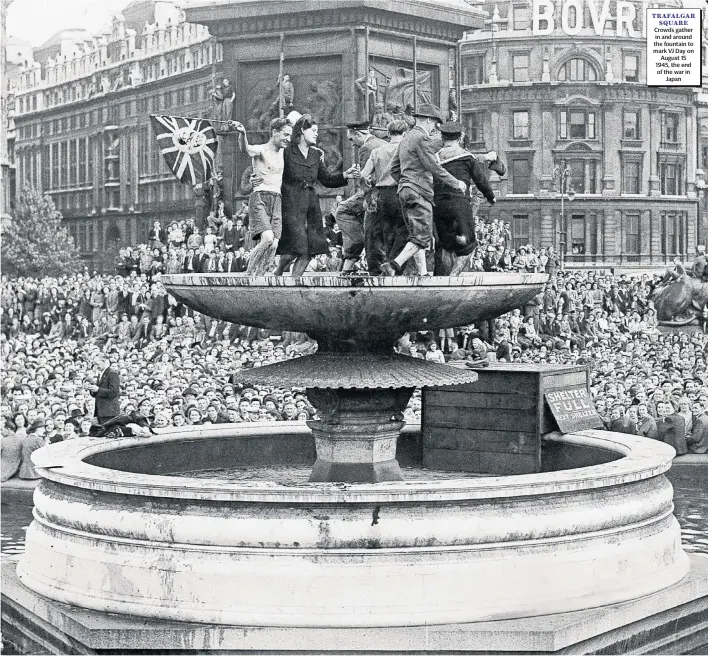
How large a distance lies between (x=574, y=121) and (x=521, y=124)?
2.74m

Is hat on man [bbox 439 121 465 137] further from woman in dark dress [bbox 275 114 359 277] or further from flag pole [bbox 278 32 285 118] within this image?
flag pole [bbox 278 32 285 118]

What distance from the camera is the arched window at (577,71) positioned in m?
83.2

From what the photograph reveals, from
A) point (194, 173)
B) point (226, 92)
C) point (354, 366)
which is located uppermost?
point (226, 92)

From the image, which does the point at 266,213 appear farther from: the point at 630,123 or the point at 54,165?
the point at 54,165

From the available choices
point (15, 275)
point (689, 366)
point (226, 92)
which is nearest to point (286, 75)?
point (226, 92)

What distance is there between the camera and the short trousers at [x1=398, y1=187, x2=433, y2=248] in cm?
1193

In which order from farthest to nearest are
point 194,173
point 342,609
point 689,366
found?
point 689,366
point 194,173
point 342,609

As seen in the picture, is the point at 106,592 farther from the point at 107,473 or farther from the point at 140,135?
the point at 140,135

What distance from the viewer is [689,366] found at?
30625 millimetres

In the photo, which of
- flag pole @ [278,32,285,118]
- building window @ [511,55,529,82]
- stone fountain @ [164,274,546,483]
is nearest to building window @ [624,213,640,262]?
building window @ [511,55,529,82]

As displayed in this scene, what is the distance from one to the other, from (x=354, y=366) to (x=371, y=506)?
1966 mm

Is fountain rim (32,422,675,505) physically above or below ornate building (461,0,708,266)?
below

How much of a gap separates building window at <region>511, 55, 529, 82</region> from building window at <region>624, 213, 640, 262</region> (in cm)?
890

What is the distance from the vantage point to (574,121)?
8312 centimetres
